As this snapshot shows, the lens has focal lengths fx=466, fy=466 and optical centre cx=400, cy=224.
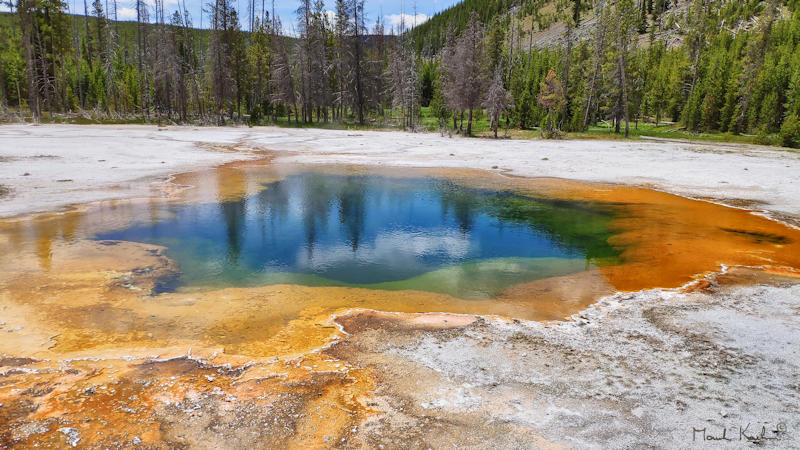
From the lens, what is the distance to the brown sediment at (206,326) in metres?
4.21

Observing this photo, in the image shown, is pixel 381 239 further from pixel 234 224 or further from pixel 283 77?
pixel 283 77

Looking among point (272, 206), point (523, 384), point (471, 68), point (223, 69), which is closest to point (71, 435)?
point (523, 384)

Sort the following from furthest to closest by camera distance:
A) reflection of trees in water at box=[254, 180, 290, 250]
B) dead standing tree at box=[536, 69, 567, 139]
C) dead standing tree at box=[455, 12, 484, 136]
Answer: dead standing tree at box=[536, 69, 567, 139]
dead standing tree at box=[455, 12, 484, 136]
reflection of trees in water at box=[254, 180, 290, 250]

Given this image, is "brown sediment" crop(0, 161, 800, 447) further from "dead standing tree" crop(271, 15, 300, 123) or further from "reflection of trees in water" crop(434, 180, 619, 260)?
"dead standing tree" crop(271, 15, 300, 123)

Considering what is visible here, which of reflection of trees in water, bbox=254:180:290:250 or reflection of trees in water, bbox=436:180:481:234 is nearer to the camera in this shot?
reflection of trees in water, bbox=254:180:290:250

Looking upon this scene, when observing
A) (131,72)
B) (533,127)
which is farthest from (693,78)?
(131,72)

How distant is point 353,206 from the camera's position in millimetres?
15117

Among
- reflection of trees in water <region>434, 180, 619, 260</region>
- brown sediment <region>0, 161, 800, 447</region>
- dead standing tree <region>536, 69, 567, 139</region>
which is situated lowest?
brown sediment <region>0, 161, 800, 447</region>

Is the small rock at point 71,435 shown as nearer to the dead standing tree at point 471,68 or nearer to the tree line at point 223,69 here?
the dead standing tree at point 471,68
